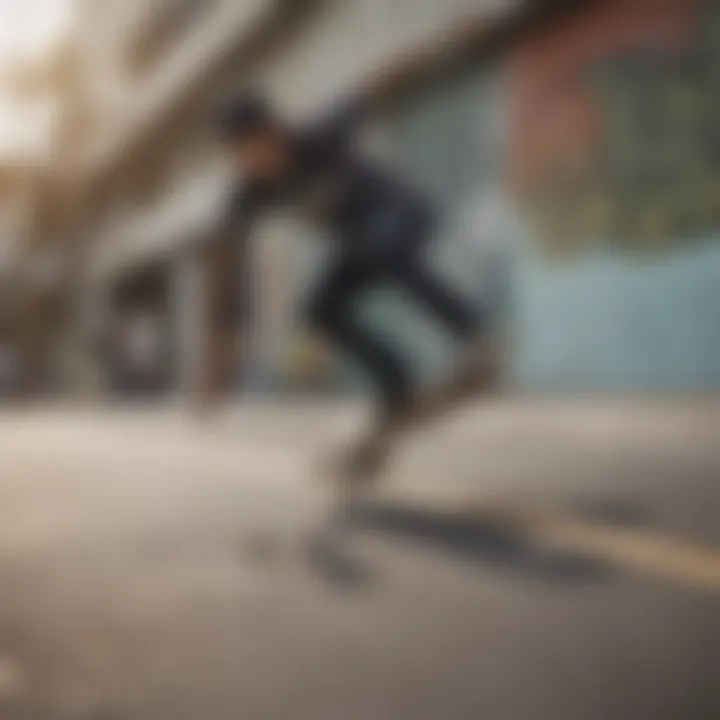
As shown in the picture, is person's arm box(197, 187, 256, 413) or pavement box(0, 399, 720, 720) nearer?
pavement box(0, 399, 720, 720)

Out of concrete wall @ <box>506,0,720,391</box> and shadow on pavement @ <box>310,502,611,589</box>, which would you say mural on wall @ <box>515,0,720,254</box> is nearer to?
concrete wall @ <box>506,0,720,391</box>

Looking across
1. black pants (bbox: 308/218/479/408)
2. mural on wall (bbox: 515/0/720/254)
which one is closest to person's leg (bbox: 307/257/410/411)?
black pants (bbox: 308/218/479/408)

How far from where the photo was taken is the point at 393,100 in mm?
470

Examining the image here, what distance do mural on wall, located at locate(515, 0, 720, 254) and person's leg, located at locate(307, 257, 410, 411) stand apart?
0.34 ft

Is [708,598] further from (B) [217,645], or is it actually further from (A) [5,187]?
(A) [5,187]

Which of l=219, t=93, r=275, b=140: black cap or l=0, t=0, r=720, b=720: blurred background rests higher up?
l=219, t=93, r=275, b=140: black cap

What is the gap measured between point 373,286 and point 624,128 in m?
0.16

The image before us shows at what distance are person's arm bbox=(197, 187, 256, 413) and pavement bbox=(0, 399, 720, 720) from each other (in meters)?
0.02

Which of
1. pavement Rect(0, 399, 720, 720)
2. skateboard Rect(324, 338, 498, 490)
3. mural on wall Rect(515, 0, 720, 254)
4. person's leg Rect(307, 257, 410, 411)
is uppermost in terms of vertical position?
mural on wall Rect(515, 0, 720, 254)

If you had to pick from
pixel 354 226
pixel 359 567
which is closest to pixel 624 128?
pixel 354 226

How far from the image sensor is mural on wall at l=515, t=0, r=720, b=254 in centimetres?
41

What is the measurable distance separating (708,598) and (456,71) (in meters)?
0.30

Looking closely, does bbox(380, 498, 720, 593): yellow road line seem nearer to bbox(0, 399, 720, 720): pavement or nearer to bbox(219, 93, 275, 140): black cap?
bbox(0, 399, 720, 720): pavement

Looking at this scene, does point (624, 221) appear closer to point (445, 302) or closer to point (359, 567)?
point (445, 302)
